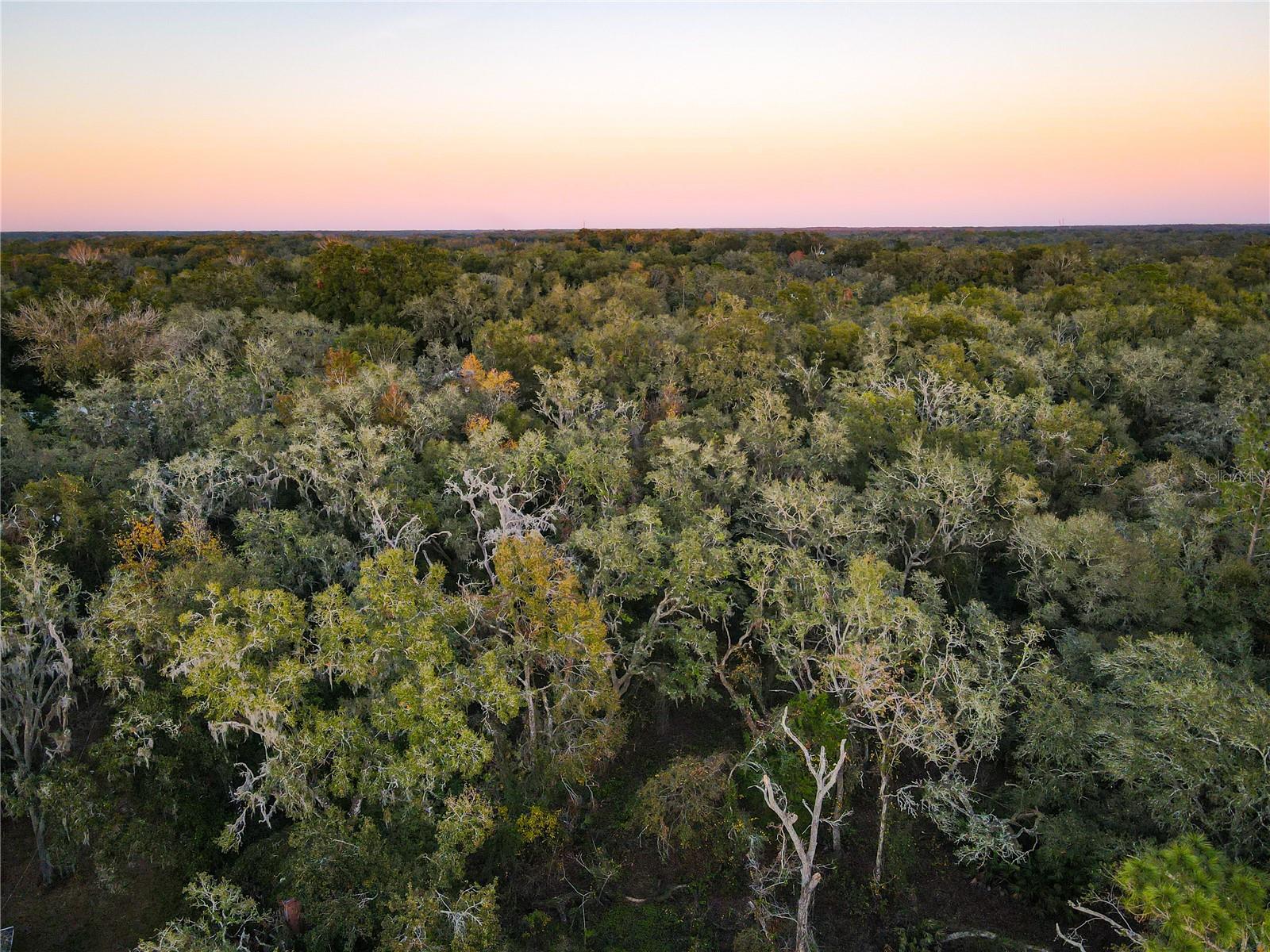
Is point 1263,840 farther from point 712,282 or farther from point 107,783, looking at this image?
point 712,282

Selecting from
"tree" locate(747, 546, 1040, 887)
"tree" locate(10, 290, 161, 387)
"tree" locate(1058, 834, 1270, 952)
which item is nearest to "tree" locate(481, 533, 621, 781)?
"tree" locate(747, 546, 1040, 887)

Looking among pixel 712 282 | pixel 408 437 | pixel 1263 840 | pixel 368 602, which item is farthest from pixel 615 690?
pixel 712 282

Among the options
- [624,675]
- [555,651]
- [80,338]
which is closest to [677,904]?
[624,675]

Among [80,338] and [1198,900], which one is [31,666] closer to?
[1198,900]

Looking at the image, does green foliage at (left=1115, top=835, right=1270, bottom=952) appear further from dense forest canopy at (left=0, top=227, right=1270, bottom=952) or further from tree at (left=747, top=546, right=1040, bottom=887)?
tree at (left=747, top=546, right=1040, bottom=887)

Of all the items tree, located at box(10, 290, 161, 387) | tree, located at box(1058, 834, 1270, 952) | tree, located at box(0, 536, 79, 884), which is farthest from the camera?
tree, located at box(10, 290, 161, 387)

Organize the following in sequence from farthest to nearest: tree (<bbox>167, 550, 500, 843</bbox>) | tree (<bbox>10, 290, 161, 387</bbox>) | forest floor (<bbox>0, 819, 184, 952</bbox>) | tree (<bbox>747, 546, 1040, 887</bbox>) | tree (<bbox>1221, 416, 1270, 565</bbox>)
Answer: tree (<bbox>10, 290, 161, 387</bbox>) → tree (<bbox>1221, 416, 1270, 565</bbox>) → tree (<bbox>747, 546, 1040, 887</bbox>) → forest floor (<bbox>0, 819, 184, 952</bbox>) → tree (<bbox>167, 550, 500, 843</bbox>)

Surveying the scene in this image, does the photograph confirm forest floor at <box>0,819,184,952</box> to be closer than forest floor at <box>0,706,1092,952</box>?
Yes
